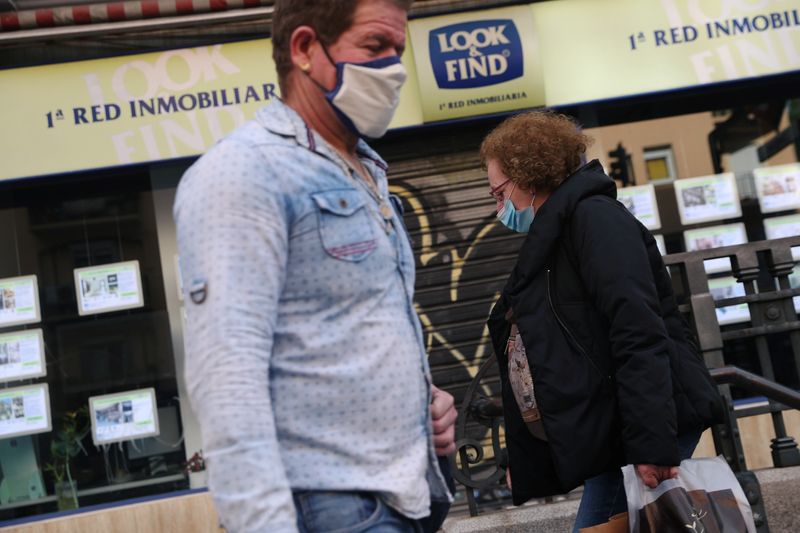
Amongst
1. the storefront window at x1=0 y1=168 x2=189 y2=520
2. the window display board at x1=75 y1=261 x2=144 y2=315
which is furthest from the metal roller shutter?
the window display board at x1=75 y1=261 x2=144 y2=315

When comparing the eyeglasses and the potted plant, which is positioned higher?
the eyeglasses

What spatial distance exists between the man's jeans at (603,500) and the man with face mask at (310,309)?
129 centimetres

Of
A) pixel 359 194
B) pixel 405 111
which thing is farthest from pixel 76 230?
pixel 359 194

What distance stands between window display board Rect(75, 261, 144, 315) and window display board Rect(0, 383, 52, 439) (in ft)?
2.53

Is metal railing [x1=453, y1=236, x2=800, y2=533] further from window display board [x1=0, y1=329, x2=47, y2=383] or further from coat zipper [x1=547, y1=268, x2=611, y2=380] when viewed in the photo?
window display board [x1=0, y1=329, x2=47, y2=383]

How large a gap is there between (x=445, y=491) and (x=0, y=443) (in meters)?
6.19

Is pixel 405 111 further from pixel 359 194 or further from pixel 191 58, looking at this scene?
pixel 359 194

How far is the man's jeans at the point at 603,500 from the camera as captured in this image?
2.81 m

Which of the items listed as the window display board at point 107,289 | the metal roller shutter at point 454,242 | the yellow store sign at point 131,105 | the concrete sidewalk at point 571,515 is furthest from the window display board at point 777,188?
the window display board at point 107,289

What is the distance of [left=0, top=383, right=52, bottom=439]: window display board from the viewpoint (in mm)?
6801

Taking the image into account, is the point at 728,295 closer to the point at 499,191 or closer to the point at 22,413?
the point at 499,191

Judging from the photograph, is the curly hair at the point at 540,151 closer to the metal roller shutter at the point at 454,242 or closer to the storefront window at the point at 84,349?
the metal roller shutter at the point at 454,242

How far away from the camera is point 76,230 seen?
706cm

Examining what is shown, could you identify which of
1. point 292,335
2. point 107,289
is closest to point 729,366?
point 292,335
